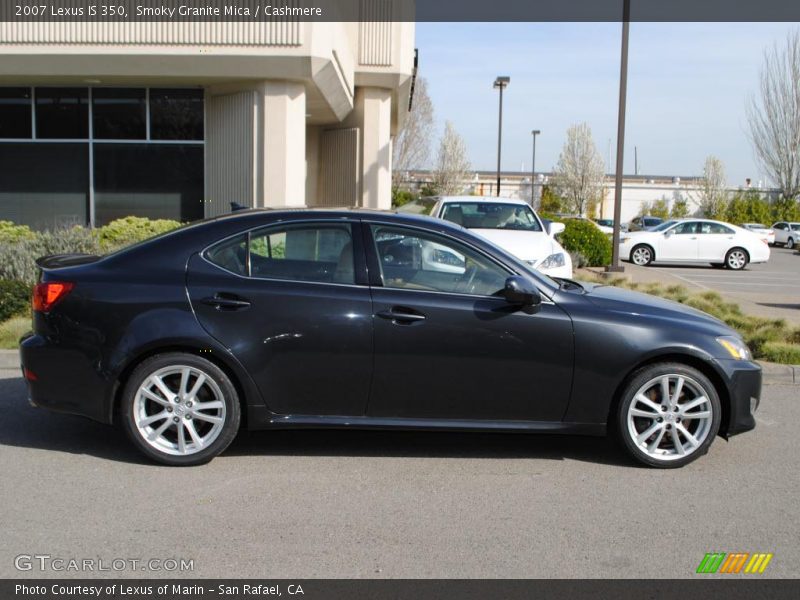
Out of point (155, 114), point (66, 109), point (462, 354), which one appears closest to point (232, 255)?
point (462, 354)

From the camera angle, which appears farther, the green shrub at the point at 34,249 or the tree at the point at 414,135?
the tree at the point at 414,135

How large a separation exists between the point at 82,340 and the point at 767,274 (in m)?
22.8

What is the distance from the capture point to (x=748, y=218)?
197 feet

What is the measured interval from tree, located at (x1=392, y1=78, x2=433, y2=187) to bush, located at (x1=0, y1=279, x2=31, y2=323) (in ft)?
143

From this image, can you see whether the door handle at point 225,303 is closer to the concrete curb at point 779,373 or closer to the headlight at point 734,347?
the headlight at point 734,347

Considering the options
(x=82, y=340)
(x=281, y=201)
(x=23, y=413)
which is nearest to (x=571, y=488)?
(x=82, y=340)

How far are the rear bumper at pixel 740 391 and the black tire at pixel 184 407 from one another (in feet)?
10.2

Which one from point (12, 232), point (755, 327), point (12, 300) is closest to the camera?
point (12, 300)

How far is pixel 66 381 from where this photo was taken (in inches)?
219

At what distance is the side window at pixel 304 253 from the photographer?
567 centimetres

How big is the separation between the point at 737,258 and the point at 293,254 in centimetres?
2255

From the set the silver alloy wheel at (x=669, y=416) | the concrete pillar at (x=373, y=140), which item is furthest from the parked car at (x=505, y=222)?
the concrete pillar at (x=373, y=140)

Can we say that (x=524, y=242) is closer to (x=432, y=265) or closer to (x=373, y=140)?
(x=432, y=265)
